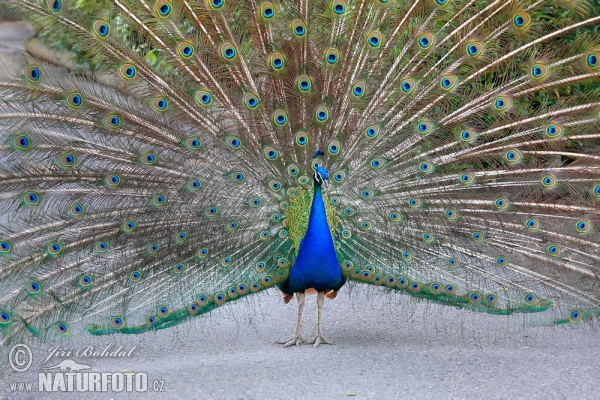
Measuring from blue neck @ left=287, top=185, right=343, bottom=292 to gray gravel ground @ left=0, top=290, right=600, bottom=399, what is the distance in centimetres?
50

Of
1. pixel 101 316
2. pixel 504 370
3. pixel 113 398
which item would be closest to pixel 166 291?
pixel 101 316

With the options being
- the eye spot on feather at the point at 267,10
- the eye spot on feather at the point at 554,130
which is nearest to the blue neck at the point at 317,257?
the eye spot on feather at the point at 267,10

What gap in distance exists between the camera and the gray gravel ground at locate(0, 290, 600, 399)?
4059 millimetres

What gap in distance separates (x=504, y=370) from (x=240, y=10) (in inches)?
108

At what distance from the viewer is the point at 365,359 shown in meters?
4.58

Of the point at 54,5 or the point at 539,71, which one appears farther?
the point at 539,71

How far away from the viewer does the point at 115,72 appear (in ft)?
13.8

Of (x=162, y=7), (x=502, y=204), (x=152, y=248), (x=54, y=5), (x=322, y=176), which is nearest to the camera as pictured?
(x=54, y=5)

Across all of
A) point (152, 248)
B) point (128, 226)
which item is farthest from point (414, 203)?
point (128, 226)

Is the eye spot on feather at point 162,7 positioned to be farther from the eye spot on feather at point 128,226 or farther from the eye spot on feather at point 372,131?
the eye spot on feather at point 372,131

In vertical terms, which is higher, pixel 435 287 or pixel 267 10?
pixel 267 10

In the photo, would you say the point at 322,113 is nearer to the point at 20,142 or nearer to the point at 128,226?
the point at 128,226

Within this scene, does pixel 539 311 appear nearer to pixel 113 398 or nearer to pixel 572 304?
pixel 572 304

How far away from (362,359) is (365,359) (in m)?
0.02
